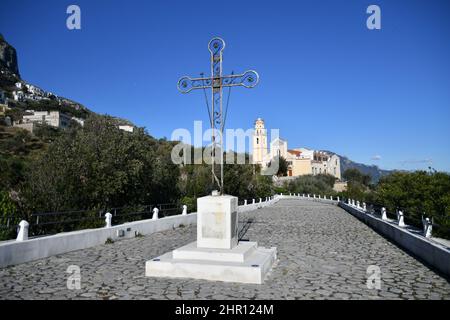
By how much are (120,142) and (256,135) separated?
251ft

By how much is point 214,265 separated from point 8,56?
7643 inches

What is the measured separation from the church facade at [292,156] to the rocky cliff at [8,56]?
413 feet

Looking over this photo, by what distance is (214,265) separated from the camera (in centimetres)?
696

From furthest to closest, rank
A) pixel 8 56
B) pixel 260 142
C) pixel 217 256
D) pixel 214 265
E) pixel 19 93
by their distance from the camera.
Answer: pixel 8 56 → pixel 19 93 → pixel 260 142 → pixel 217 256 → pixel 214 265

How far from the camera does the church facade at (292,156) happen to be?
93500 millimetres

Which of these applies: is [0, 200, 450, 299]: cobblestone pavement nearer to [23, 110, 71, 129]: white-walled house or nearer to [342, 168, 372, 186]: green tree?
[342, 168, 372, 186]: green tree

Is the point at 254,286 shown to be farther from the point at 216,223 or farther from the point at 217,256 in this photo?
the point at 216,223

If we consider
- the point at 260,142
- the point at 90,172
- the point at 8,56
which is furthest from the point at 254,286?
the point at 8,56

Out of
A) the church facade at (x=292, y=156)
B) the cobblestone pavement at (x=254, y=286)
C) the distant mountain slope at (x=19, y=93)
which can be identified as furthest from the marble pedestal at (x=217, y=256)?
the distant mountain slope at (x=19, y=93)

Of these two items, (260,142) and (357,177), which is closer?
(260,142)

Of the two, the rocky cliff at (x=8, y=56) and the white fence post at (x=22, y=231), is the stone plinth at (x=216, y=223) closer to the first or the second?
the white fence post at (x=22, y=231)

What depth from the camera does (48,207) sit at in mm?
13430

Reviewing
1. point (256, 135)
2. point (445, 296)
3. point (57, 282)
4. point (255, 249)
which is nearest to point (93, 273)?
point (57, 282)
